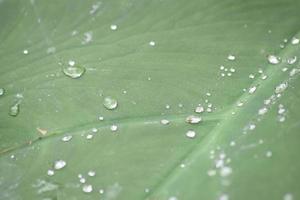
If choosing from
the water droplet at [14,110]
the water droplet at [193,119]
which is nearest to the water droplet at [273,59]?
the water droplet at [193,119]

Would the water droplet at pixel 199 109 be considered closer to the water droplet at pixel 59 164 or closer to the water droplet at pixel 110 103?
the water droplet at pixel 110 103

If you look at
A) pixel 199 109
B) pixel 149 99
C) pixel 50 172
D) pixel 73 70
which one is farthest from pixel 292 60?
pixel 50 172

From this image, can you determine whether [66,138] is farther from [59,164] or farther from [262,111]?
[262,111]

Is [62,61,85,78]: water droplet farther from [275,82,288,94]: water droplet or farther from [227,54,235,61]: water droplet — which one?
[275,82,288,94]: water droplet

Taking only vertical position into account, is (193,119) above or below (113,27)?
below

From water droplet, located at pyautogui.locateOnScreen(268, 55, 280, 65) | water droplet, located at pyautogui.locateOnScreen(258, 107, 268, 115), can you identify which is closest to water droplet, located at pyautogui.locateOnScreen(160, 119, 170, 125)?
water droplet, located at pyautogui.locateOnScreen(258, 107, 268, 115)

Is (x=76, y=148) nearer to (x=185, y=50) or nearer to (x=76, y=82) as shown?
(x=76, y=82)

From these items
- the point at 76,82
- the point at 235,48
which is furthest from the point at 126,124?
the point at 235,48
